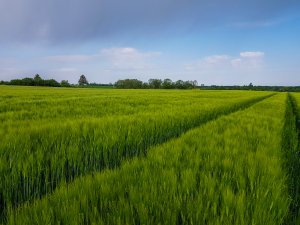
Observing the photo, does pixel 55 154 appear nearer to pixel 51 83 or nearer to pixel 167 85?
pixel 51 83

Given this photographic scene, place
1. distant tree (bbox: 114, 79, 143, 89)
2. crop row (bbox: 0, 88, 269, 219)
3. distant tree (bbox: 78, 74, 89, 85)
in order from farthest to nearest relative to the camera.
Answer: distant tree (bbox: 78, 74, 89, 85) < distant tree (bbox: 114, 79, 143, 89) < crop row (bbox: 0, 88, 269, 219)

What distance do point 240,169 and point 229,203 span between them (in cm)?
71

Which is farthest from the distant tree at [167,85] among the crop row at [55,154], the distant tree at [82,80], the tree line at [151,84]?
the crop row at [55,154]

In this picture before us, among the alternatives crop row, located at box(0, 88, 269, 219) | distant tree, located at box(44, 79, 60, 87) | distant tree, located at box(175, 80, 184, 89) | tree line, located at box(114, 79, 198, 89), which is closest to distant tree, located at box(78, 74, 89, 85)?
tree line, located at box(114, 79, 198, 89)

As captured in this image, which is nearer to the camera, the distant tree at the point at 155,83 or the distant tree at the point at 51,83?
the distant tree at the point at 51,83

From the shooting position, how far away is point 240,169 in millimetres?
2158

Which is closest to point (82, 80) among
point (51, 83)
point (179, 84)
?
point (179, 84)

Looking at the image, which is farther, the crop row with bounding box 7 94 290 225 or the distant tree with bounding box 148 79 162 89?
the distant tree with bounding box 148 79 162 89

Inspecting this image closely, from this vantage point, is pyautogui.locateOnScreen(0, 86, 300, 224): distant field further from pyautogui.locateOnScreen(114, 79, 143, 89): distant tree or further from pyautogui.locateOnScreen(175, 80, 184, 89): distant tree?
pyautogui.locateOnScreen(175, 80, 184, 89): distant tree

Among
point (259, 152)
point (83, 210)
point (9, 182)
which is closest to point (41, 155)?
point (9, 182)

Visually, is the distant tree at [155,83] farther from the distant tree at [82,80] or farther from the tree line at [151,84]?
the distant tree at [82,80]

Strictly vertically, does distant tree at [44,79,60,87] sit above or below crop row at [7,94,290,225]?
above

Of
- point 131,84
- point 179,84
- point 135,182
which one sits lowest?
point 135,182

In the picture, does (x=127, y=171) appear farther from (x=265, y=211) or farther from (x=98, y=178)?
(x=265, y=211)
